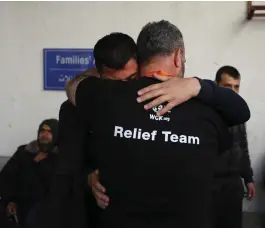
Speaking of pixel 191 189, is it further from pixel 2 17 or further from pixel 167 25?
pixel 2 17

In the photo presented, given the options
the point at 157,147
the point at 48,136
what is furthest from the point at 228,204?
the point at 48,136

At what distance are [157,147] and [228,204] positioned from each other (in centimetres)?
131

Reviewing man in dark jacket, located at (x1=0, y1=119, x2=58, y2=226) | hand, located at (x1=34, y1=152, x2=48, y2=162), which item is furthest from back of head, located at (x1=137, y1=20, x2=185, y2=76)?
hand, located at (x1=34, y1=152, x2=48, y2=162)

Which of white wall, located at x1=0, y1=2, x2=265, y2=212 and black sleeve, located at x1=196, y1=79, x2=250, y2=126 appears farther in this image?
white wall, located at x1=0, y1=2, x2=265, y2=212

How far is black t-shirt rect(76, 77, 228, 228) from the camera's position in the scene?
1.04 meters

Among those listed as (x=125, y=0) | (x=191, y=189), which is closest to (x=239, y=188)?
(x=191, y=189)

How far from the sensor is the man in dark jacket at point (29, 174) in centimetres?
288

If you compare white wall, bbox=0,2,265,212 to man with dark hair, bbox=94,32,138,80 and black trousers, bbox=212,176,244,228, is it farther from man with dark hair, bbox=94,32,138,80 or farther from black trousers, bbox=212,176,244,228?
man with dark hair, bbox=94,32,138,80

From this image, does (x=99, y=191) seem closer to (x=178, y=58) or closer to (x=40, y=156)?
(x=178, y=58)

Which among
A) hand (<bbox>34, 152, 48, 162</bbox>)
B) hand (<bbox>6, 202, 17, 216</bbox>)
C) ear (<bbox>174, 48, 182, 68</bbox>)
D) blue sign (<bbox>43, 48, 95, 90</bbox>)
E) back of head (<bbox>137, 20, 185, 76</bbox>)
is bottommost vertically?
hand (<bbox>6, 202, 17, 216</bbox>)

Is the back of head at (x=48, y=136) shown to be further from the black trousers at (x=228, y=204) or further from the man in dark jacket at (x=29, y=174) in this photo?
the black trousers at (x=228, y=204)

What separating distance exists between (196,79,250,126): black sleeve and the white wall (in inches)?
83.6

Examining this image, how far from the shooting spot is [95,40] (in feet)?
11.3

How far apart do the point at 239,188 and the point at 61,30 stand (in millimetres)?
2134
